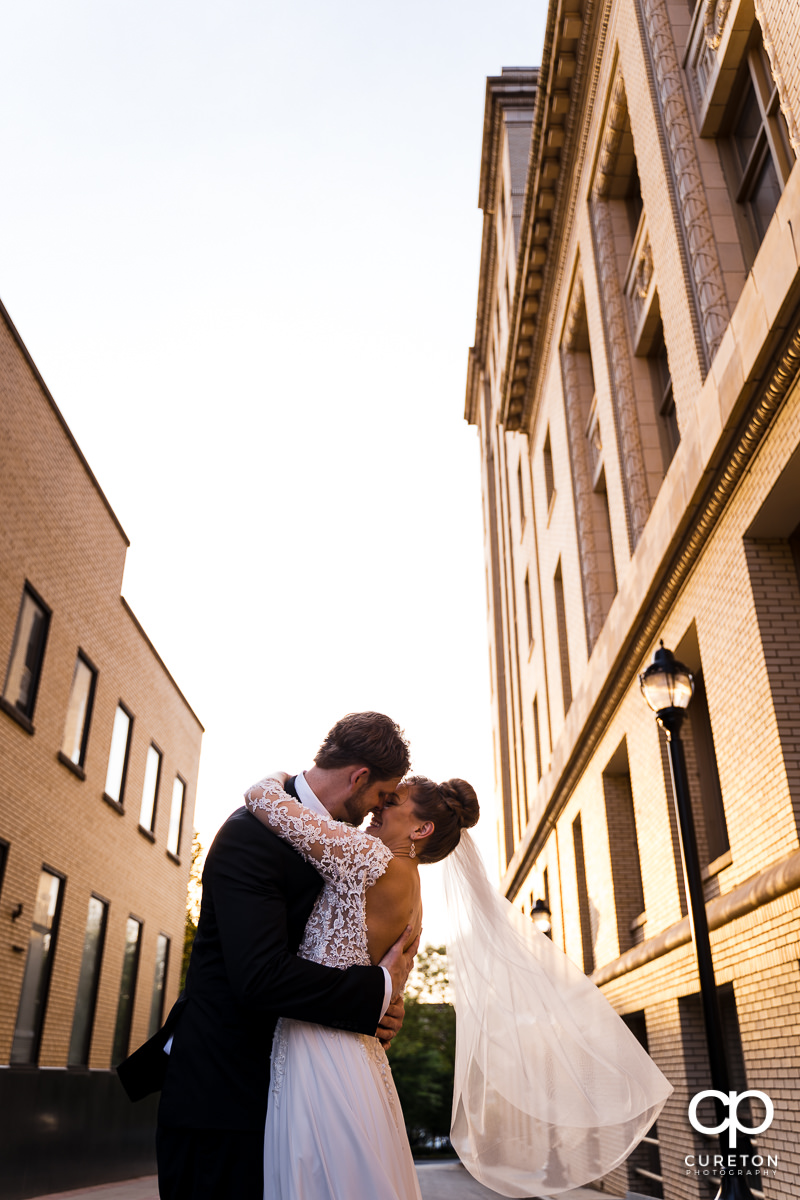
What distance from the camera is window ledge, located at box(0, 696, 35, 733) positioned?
45.3ft

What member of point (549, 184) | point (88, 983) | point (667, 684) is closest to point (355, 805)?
point (667, 684)

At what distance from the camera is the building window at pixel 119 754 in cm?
2000

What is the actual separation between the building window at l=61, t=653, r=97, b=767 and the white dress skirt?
48.8ft

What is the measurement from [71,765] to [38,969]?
131 inches

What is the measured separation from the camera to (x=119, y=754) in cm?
2062

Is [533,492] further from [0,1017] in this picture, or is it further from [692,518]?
[0,1017]

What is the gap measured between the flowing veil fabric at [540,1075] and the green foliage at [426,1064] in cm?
4419

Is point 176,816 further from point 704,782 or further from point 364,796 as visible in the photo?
point 364,796

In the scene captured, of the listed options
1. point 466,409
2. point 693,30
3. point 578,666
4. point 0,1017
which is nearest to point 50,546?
point 0,1017

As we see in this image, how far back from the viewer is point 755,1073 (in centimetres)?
927

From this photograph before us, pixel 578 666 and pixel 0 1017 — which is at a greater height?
pixel 578 666

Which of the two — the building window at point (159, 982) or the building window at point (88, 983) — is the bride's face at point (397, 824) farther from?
the building window at point (159, 982)

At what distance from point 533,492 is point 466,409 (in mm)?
24304

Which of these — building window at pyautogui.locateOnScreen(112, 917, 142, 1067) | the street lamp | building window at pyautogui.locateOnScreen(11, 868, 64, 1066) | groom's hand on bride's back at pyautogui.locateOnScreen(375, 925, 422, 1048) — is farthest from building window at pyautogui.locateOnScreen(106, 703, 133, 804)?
groom's hand on bride's back at pyautogui.locateOnScreen(375, 925, 422, 1048)
